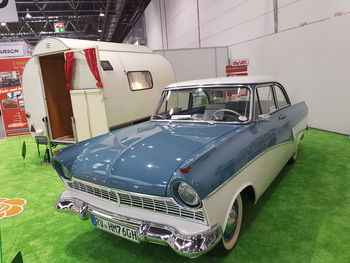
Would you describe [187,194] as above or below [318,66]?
below

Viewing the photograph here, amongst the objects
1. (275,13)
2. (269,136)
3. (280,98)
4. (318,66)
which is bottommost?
(269,136)

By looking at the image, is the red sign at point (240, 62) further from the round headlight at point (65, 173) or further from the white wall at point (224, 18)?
the round headlight at point (65, 173)

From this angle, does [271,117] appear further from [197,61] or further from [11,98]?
[11,98]

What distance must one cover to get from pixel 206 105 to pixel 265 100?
84 centimetres

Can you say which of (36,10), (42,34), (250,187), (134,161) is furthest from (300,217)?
(42,34)

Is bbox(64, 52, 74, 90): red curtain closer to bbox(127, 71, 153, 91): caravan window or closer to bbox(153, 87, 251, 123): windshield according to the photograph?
bbox(127, 71, 153, 91): caravan window

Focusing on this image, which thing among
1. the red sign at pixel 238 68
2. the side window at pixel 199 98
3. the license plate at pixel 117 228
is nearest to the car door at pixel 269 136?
the side window at pixel 199 98

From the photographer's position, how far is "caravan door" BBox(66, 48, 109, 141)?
5098mm

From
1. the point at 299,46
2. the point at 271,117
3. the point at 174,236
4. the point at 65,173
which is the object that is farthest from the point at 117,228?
the point at 299,46

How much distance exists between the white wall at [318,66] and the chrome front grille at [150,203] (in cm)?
576

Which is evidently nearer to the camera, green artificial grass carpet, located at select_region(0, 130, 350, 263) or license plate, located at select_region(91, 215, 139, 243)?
license plate, located at select_region(91, 215, 139, 243)

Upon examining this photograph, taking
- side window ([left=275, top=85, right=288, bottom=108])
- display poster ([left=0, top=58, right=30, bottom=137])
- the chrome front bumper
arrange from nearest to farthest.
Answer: the chrome front bumper < side window ([left=275, top=85, right=288, bottom=108]) < display poster ([left=0, top=58, right=30, bottom=137])

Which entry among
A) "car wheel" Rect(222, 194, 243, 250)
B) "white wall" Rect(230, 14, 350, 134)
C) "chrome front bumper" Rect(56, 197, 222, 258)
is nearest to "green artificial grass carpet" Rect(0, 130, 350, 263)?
"car wheel" Rect(222, 194, 243, 250)

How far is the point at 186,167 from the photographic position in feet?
6.61
